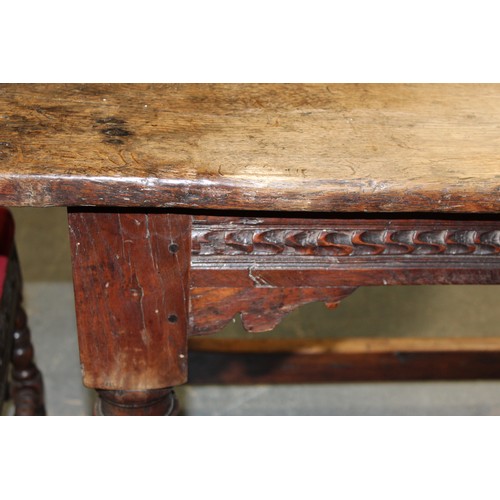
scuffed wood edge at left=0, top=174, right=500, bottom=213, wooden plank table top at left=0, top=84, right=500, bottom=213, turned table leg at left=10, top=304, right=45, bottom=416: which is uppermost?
wooden plank table top at left=0, top=84, right=500, bottom=213

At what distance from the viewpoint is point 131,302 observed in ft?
3.34

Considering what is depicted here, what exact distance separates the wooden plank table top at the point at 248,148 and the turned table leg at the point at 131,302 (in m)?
0.08

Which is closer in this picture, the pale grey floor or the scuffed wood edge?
the scuffed wood edge

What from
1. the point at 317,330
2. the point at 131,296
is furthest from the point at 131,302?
the point at 317,330

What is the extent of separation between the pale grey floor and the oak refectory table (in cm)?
91

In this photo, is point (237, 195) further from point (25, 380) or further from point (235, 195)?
point (25, 380)

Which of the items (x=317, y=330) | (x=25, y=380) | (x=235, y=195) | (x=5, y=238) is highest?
(x=235, y=195)

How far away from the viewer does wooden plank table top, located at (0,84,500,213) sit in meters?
0.87

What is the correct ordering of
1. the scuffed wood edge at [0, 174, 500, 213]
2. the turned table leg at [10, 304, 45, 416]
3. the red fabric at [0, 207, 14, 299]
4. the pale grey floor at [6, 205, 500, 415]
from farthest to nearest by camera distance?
the pale grey floor at [6, 205, 500, 415], the turned table leg at [10, 304, 45, 416], the red fabric at [0, 207, 14, 299], the scuffed wood edge at [0, 174, 500, 213]

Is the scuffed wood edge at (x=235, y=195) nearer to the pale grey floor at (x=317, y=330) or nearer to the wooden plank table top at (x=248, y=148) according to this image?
the wooden plank table top at (x=248, y=148)

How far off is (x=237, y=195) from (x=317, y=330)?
137cm

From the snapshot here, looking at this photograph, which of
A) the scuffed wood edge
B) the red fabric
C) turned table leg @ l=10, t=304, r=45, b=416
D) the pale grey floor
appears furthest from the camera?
the pale grey floor

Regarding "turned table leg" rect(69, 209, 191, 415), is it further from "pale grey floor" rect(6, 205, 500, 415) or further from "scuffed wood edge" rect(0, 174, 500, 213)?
"pale grey floor" rect(6, 205, 500, 415)

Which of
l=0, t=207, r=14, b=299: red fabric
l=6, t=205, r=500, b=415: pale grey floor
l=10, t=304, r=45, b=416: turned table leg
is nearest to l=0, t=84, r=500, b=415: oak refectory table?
l=0, t=207, r=14, b=299: red fabric
